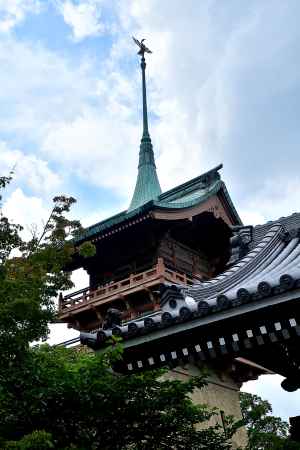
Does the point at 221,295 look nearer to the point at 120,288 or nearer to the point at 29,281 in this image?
the point at 29,281

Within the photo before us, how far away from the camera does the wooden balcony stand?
1698 cm

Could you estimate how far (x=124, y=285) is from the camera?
59.7 feet

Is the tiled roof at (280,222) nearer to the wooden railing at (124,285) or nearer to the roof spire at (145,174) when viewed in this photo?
the wooden railing at (124,285)

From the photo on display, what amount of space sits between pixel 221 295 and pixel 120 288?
12.9 meters

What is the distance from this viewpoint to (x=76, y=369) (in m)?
6.02

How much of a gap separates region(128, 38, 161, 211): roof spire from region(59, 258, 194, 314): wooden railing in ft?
15.4

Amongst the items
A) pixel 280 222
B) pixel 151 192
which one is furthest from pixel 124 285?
pixel 280 222

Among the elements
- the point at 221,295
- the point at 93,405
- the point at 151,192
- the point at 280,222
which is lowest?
the point at 93,405

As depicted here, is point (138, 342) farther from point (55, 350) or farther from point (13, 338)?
point (55, 350)

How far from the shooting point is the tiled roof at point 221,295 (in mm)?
4766

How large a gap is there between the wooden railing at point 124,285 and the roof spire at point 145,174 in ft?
15.4

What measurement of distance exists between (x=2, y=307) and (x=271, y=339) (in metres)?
2.86

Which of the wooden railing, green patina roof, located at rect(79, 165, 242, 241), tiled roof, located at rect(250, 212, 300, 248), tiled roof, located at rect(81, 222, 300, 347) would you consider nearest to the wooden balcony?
the wooden railing

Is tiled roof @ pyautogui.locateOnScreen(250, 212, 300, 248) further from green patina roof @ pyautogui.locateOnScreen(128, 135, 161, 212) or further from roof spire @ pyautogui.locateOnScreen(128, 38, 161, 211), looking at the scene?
green patina roof @ pyautogui.locateOnScreen(128, 135, 161, 212)
